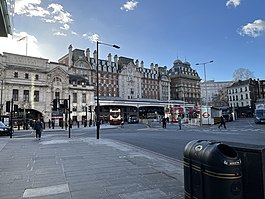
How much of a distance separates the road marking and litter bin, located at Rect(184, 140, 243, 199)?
9.56ft

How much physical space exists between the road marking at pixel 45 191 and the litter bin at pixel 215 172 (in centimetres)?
292

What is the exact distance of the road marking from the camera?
4.32 meters

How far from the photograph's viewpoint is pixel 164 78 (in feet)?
334

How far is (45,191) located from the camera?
14.8 ft

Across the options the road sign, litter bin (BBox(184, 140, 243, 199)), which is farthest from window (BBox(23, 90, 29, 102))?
litter bin (BBox(184, 140, 243, 199))

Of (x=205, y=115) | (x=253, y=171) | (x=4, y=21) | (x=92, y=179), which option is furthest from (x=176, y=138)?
(x=205, y=115)

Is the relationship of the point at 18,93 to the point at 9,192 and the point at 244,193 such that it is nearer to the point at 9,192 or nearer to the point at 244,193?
the point at 9,192

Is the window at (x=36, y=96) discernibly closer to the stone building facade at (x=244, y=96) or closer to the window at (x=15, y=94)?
the window at (x=15, y=94)

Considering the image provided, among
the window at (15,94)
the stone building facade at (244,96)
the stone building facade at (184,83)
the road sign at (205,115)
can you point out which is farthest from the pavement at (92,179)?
the stone building facade at (184,83)

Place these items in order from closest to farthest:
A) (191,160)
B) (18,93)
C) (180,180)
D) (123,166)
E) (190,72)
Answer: (191,160), (180,180), (123,166), (18,93), (190,72)

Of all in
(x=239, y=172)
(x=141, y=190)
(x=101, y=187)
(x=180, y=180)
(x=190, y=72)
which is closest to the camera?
(x=239, y=172)

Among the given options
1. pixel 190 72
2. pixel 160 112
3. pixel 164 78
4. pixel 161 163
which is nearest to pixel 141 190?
pixel 161 163

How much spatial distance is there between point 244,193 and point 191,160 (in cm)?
82

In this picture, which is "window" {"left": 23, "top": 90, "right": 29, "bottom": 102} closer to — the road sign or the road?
the road
